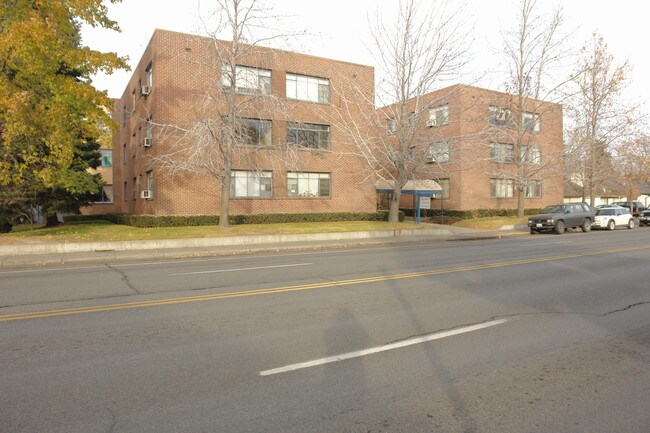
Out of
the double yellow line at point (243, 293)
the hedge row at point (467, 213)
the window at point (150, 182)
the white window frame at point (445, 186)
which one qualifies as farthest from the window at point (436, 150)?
the window at point (150, 182)

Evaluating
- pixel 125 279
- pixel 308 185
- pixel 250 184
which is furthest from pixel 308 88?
pixel 125 279

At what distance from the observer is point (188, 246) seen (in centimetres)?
1762

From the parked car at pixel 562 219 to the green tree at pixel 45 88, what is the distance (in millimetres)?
21882

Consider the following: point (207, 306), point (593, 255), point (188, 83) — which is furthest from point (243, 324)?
point (188, 83)

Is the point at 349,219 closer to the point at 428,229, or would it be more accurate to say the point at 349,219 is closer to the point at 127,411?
the point at 428,229

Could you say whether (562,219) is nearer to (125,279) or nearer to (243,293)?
(243,293)

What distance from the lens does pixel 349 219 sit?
28.6m

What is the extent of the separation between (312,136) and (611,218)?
19.5 meters

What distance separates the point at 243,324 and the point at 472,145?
2833 centimetres

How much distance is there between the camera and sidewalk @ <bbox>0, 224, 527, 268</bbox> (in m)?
14.4

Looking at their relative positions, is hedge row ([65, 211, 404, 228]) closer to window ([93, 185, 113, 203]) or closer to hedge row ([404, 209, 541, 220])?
hedge row ([404, 209, 541, 220])

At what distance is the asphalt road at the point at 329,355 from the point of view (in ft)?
11.2

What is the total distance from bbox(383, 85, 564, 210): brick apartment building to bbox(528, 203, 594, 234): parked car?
4.87 m

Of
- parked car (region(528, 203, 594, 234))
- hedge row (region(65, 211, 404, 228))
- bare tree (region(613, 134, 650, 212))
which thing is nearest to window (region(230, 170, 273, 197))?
hedge row (region(65, 211, 404, 228))
